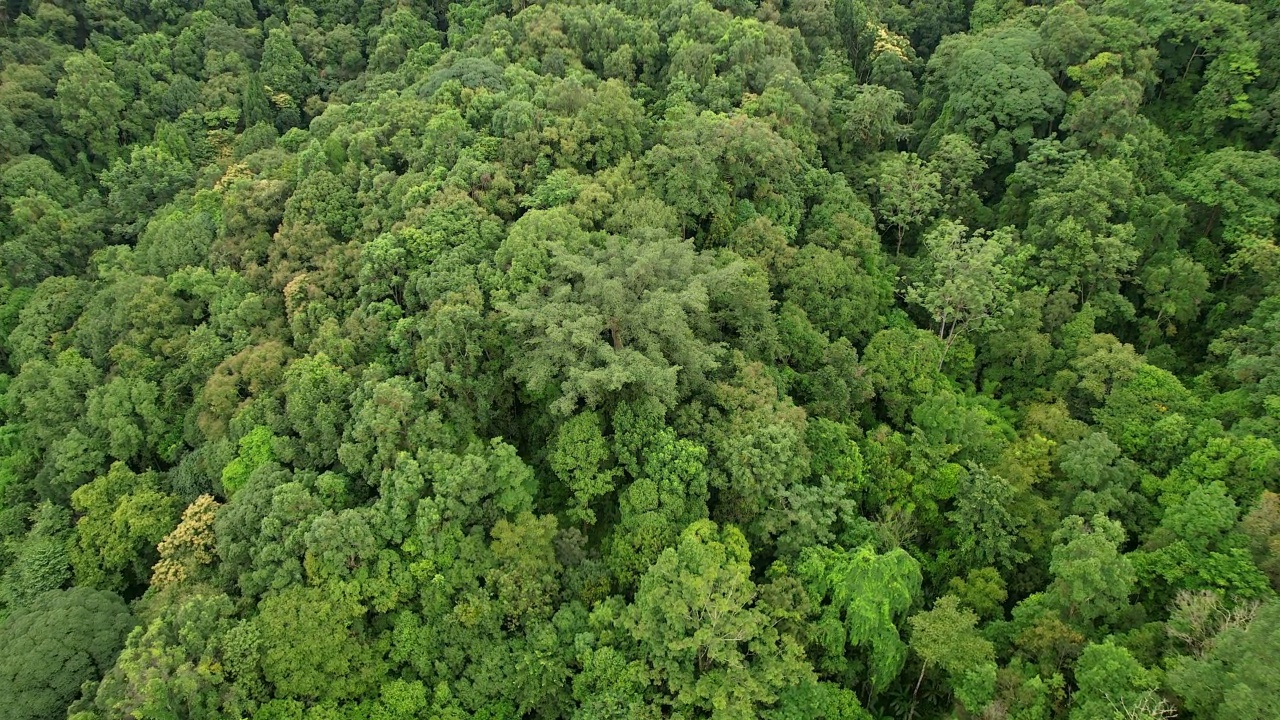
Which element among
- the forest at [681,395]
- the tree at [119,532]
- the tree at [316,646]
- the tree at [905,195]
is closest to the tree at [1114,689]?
the forest at [681,395]

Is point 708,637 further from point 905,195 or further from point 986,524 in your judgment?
point 905,195

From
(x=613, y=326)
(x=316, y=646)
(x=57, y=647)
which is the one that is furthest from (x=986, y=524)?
(x=57, y=647)

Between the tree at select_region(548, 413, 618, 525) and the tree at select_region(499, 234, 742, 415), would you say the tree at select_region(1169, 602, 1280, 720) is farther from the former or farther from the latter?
the tree at select_region(548, 413, 618, 525)

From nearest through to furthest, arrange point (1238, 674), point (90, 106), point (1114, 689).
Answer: point (1238, 674)
point (1114, 689)
point (90, 106)

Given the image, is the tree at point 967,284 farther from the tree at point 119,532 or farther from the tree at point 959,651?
the tree at point 119,532

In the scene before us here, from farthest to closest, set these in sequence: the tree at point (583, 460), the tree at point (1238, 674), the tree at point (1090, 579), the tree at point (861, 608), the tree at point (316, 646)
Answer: the tree at point (583, 460)
the tree at point (861, 608)
the tree at point (1090, 579)
the tree at point (316, 646)
the tree at point (1238, 674)

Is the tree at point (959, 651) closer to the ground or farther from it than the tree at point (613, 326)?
closer to the ground
